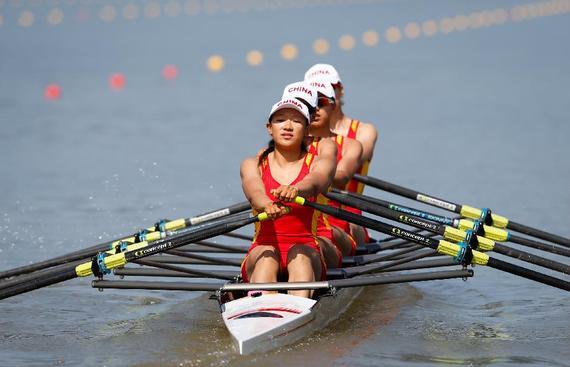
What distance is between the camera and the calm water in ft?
27.7

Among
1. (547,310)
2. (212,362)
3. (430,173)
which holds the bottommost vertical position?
(212,362)

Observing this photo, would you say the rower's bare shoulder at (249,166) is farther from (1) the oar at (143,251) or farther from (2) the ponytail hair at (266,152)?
(1) the oar at (143,251)

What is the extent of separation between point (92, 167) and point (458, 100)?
37.2 ft

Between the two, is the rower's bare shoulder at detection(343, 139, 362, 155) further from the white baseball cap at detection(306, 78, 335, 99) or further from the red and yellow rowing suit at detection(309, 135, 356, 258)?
the white baseball cap at detection(306, 78, 335, 99)

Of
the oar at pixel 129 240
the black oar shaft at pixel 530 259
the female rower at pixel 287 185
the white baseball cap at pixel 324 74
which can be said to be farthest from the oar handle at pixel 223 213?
the black oar shaft at pixel 530 259

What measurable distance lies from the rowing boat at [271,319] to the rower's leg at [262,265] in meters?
0.31

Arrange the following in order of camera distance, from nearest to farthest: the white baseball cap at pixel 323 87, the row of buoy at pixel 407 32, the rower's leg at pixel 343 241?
the rower's leg at pixel 343 241 < the white baseball cap at pixel 323 87 < the row of buoy at pixel 407 32

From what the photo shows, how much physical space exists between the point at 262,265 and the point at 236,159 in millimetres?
10820

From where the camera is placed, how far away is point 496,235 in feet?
32.0

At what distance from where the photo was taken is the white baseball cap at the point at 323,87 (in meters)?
10.5

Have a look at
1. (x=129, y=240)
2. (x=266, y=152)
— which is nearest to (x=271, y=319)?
(x=266, y=152)

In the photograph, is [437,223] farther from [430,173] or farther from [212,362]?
[430,173]

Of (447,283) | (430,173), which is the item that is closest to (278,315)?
(447,283)

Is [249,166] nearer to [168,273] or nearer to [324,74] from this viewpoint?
[168,273]
